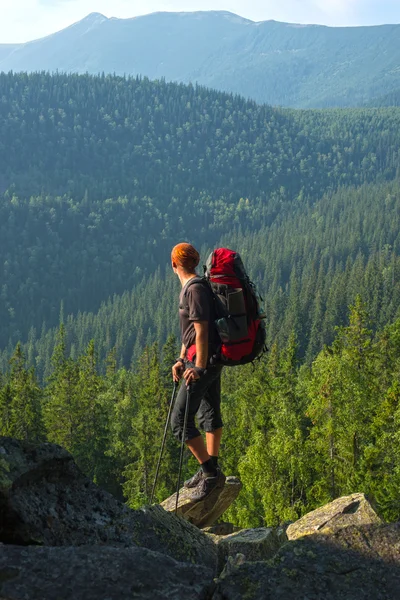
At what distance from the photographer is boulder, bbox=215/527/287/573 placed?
784 centimetres

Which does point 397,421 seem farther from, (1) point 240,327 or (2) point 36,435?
(2) point 36,435

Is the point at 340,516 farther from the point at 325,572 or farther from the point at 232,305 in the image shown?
the point at 325,572

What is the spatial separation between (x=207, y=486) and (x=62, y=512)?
472 centimetres

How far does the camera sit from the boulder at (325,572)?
4.30 meters

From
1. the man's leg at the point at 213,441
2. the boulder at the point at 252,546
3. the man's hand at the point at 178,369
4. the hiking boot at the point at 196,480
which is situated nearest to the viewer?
the boulder at the point at 252,546

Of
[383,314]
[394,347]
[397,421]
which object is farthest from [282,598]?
[383,314]

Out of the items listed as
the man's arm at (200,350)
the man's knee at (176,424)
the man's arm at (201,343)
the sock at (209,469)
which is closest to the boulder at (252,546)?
the sock at (209,469)

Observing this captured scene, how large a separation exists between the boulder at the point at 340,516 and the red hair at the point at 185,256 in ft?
14.2

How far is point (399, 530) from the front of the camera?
511 cm

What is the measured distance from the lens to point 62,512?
19.1 ft

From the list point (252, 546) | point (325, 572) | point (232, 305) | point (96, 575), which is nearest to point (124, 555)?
point (96, 575)

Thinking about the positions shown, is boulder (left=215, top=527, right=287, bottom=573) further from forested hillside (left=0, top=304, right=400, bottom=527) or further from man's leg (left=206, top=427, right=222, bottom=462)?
forested hillside (left=0, top=304, right=400, bottom=527)

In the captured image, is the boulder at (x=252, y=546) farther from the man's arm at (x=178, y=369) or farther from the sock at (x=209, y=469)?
the man's arm at (x=178, y=369)

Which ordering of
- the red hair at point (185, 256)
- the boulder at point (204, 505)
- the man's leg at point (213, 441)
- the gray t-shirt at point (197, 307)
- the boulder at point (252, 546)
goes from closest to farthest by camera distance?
the boulder at point (252, 546) < the gray t-shirt at point (197, 307) < the red hair at point (185, 256) < the man's leg at point (213, 441) < the boulder at point (204, 505)
